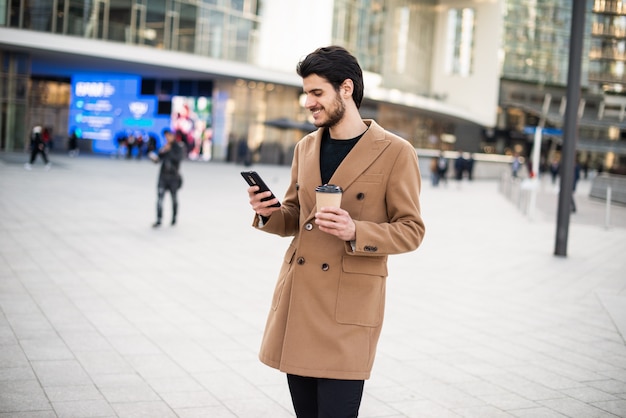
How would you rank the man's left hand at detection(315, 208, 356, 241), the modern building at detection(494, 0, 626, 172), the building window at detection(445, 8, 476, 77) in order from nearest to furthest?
the man's left hand at detection(315, 208, 356, 241), the building window at detection(445, 8, 476, 77), the modern building at detection(494, 0, 626, 172)

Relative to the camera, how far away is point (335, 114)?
2.77m

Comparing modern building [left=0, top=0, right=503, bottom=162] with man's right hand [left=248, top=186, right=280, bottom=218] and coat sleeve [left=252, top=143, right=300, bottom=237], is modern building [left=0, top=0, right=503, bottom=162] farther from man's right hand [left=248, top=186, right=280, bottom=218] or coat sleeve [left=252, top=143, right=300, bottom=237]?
man's right hand [left=248, top=186, right=280, bottom=218]

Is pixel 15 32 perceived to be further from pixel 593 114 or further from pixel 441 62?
pixel 593 114

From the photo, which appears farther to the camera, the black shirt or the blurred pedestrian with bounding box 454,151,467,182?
the blurred pedestrian with bounding box 454,151,467,182

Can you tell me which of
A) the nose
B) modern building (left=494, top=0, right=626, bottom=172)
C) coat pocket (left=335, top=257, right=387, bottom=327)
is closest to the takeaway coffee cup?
coat pocket (left=335, top=257, right=387, bottom=327)

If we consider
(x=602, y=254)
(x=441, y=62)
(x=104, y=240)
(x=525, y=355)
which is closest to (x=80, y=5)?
(x=104, y=240)

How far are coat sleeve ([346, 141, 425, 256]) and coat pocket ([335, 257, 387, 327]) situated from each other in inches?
4.0

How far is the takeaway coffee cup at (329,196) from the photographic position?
247 cm

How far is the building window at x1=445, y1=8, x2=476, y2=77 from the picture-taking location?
227 ft

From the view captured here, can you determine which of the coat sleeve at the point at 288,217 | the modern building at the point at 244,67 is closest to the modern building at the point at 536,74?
the modern building at the point at 244,67

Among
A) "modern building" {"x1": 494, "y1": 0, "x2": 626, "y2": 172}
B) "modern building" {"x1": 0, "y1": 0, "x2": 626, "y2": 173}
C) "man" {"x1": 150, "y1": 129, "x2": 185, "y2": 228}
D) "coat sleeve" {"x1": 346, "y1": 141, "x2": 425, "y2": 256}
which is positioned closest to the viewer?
"coat sleeve" {"x1": 346, "y1": 141, "x2": 425, "y2": 256}

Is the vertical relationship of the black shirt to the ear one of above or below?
below

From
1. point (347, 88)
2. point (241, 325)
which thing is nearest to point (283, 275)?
point (347, 88)

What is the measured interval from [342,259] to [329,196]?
0.34 meters
